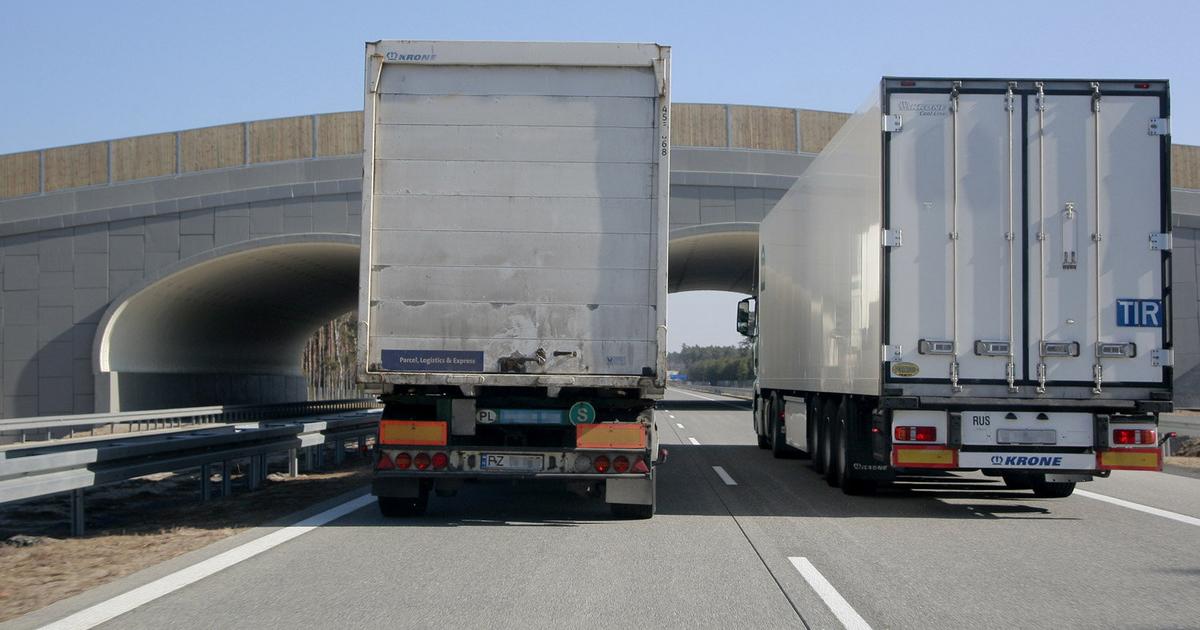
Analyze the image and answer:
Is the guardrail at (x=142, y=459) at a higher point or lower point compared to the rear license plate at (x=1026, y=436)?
lower

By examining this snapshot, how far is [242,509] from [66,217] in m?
24.9

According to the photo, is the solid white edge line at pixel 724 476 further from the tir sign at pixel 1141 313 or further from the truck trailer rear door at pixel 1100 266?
the tir sign at pixel 1141 313

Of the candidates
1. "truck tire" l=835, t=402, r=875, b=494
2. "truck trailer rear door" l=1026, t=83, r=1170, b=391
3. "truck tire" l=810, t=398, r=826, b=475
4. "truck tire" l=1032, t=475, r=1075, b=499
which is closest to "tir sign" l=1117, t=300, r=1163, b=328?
"truck trailer rear door" l=1026, t=83, r=1170, b=391

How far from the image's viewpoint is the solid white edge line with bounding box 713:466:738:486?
14133 mm

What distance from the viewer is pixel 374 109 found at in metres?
10.0

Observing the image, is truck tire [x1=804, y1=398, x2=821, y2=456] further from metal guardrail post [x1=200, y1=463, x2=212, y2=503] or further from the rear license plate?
metal guardrail post [x1=200, y1=463, x2=212, y2=503]

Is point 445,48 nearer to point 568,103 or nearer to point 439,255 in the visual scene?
point 568,103

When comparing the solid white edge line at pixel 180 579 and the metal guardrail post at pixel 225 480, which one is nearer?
the solid white edge line at pixel 180 579

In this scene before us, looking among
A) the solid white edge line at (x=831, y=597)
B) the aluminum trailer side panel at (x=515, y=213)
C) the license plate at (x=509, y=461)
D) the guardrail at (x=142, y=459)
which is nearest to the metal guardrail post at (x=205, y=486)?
the guardrail at (x=142, y=459)

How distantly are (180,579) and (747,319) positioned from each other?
15.7m

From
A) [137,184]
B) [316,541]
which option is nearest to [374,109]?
[316,541]

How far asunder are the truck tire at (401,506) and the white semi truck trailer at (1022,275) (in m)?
4.31

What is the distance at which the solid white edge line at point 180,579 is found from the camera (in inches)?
239

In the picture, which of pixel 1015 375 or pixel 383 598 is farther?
pixel 1015 375
